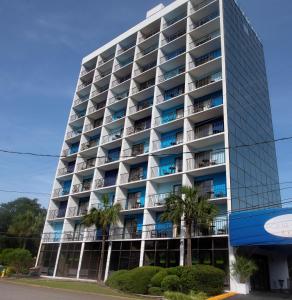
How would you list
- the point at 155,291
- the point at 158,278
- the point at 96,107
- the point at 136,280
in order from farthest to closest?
the point at 96,107 → the point at 136,280 → the point at 158,278 → the point at 155,291

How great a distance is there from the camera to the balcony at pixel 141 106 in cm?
4316

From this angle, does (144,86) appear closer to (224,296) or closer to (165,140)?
(165,140)

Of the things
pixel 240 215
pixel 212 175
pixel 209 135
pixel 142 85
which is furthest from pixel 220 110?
pixel 142 85

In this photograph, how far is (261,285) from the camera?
1165 inches

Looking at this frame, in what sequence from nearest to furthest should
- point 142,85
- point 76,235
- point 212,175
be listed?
point 212,175, point 76,235, point 142,85

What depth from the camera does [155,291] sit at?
23297 mm

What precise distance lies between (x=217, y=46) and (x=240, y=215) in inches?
851

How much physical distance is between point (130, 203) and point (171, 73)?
59.2 ft

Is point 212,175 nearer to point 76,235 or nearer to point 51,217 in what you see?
point 76,235

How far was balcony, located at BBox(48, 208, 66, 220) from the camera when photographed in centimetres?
4584

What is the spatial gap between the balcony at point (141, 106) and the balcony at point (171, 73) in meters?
3.47

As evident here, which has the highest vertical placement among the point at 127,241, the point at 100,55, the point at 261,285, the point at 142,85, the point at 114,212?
the point at 100,55

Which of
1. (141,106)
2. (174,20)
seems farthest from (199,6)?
(141,106)

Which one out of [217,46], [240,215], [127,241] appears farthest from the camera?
[217,46]
